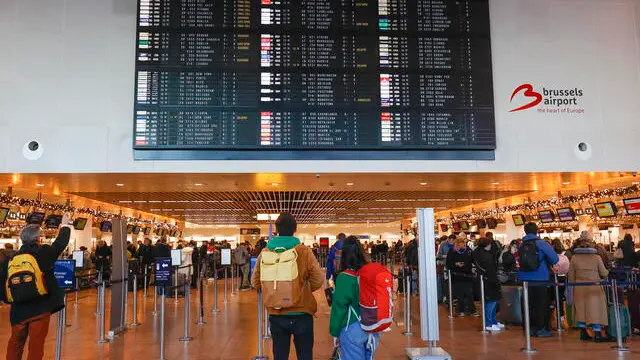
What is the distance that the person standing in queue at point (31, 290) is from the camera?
4.76 metres

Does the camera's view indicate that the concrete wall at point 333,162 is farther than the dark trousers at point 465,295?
No

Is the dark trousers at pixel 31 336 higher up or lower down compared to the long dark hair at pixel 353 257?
lower down

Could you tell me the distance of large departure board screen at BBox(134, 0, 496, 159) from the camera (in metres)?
8.33

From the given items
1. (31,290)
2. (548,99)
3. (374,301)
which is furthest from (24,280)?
(548,99)

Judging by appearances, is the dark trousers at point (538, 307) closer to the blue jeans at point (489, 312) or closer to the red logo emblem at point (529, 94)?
the blue jeans at point (489, 312)

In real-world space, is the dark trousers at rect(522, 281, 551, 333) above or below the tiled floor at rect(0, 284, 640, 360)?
above

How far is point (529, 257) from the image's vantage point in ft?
25.1

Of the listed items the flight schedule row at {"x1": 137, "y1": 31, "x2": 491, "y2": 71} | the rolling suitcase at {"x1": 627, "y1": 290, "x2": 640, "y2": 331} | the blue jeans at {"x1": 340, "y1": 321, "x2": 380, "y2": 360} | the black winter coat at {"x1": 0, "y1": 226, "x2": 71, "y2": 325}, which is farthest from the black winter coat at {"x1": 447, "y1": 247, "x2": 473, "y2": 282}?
the black winter coat at {"x1": 0, "y1": 226, "x2": 71, "y2": 325}

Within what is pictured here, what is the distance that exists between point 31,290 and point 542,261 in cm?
655

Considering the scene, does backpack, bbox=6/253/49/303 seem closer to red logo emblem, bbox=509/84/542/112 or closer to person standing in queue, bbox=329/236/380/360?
person standing in queue, bbox=329/236/380/360

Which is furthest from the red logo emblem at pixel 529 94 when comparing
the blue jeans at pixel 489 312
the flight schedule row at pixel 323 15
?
the blue jeans at pixel 489 312

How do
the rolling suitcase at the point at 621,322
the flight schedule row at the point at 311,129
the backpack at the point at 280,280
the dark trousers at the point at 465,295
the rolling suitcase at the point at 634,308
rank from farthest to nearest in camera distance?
the dark trousers at the point at 465,295
the flight schedule row at the point at 311,129
the rolling suitcase at the point at 634,308
the rolling suitcase at the point at 621,322
the backpack at the point at 280,280

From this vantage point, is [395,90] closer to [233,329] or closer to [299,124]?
[299,124]

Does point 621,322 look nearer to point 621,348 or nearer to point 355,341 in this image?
point 621,348
